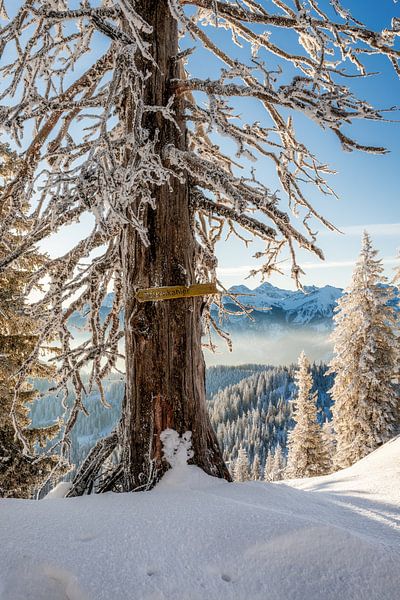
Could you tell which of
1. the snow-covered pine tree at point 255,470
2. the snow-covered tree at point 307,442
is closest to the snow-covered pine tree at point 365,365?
the snow-covered tree at point 307,442

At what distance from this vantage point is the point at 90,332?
12.0 feet

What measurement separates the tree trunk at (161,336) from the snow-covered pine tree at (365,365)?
1505 cm

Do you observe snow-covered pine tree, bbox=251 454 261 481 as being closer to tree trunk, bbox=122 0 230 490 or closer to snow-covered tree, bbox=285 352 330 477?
snow-covered tree, bbox=285 352 330 477

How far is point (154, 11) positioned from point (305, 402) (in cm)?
2194

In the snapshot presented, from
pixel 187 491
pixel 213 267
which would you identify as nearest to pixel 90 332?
pixel 213 267

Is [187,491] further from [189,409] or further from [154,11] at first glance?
[154,11]

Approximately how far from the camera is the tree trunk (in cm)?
271

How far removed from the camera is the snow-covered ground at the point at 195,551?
4.65ft

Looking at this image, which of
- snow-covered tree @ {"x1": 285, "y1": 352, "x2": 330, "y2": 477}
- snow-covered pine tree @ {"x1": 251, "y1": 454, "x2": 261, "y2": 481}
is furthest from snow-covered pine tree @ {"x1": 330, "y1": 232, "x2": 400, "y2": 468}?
snow-covered pine tree @ {"x1": 251, "y1": 454, "x2": 261, "y2": 481}

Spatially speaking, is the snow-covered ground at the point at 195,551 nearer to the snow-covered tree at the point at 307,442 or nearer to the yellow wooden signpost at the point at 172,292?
the yellow wooden signpost at the point at 172,292

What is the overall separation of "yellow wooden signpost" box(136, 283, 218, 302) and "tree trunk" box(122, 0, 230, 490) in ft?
0.19

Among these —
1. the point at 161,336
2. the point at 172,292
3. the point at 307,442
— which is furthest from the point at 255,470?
the point at 172,292

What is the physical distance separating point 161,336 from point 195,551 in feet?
4.66

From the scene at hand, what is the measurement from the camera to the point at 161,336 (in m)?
2.76
